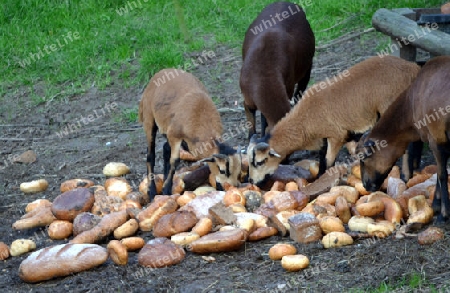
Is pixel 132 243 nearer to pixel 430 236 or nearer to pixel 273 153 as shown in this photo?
pixel 273 153

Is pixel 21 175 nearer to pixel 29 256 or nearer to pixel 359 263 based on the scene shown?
pixel 29 256

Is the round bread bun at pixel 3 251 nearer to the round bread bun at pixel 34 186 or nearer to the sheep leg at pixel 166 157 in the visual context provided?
the round bread bun at pixel 34 186

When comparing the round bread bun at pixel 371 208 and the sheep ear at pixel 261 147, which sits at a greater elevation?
the sheep ear at pixel 261 147

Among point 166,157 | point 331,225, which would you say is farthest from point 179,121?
point 331,225

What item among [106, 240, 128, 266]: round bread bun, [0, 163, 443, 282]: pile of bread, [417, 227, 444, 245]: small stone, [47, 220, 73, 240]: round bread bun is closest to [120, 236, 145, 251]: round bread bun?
[0, 163, 443, 282]: pile of bread

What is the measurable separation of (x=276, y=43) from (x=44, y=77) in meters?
4.43

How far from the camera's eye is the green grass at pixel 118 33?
1199 cm

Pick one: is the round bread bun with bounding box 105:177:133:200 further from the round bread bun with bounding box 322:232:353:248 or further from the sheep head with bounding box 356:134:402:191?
the round bread bun with bounding box 322:232:353:248

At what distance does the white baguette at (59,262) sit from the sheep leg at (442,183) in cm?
269

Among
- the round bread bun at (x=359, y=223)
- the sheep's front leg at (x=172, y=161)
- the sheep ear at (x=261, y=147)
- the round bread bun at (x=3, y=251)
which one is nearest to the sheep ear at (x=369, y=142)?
the round bread bun at (x=359, y=223)

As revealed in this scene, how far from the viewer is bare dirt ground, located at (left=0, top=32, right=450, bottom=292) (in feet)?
18.4

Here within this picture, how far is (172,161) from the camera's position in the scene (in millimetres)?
7938

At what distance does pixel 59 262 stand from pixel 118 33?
738cm

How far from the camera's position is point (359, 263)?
18.7ft
